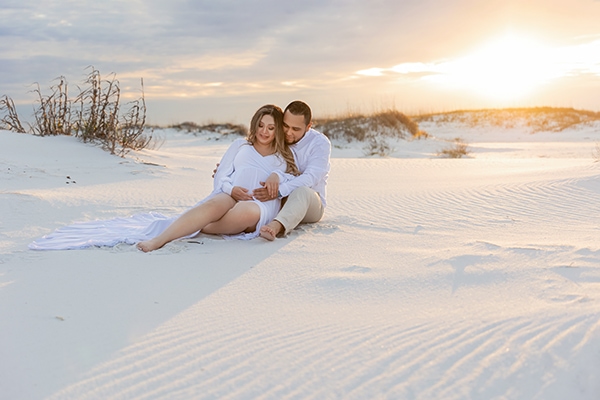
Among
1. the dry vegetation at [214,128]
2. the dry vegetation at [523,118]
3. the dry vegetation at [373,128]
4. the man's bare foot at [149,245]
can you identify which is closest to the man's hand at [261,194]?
the man's bare foot at [149,245]

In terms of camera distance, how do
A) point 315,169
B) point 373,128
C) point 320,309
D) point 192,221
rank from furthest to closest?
1. point 373,128
2. point 315,169
3. point 192,221
4. point 320,309

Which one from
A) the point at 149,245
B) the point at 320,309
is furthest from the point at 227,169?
the point at 320,309

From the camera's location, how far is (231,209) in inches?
183

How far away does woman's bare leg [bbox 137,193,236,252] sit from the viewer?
4.34 meters

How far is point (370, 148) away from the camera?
18297 mm

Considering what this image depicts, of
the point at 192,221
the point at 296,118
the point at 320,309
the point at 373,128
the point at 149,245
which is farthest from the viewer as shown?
the point at 373,128

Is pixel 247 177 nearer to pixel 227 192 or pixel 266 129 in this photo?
pixel 227 192

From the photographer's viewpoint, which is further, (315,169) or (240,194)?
(315,169)

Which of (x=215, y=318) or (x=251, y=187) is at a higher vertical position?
(x=251, y=187)

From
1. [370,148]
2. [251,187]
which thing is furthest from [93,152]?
[370,148]

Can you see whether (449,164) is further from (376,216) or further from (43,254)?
(43,254)

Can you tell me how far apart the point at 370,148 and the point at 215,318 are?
51.8 ft

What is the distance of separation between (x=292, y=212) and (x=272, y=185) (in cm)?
28

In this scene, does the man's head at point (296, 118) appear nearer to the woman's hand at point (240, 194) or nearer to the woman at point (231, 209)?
the woman at point (231, 209)
